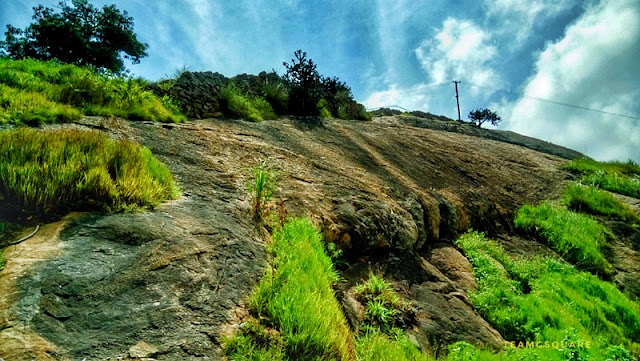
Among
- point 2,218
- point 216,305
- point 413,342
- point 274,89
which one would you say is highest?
point 274,89

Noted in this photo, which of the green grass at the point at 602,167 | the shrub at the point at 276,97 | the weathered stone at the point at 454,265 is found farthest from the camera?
the green grass at the point at 602,167

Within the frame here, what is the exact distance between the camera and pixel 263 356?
217 centimetres

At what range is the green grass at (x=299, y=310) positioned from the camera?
2375 mm

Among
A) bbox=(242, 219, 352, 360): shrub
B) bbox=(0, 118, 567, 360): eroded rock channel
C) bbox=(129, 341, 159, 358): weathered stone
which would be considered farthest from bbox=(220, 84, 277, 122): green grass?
bbox=(129, 341, 159, 358): weathered stone

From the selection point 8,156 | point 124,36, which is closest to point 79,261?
point 8,156

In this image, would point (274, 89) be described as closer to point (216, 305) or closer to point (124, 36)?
point (216, 305)

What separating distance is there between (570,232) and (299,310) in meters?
9.05

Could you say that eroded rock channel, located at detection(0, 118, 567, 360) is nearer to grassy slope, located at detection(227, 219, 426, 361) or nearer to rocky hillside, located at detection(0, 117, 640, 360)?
rocky hillside, located at detection(0, 117, 640, 360)

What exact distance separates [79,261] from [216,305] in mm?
1108

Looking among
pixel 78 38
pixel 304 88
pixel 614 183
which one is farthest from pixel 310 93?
pixel 78 38

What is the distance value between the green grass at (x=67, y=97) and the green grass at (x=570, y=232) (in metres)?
9.90

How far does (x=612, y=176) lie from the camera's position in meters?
13.3

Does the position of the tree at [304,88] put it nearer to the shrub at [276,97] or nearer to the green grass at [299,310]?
the shrub at [276,97]

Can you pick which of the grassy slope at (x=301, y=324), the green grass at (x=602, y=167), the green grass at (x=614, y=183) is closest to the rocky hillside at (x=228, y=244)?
the grassy slope at (x=301, y=324)
